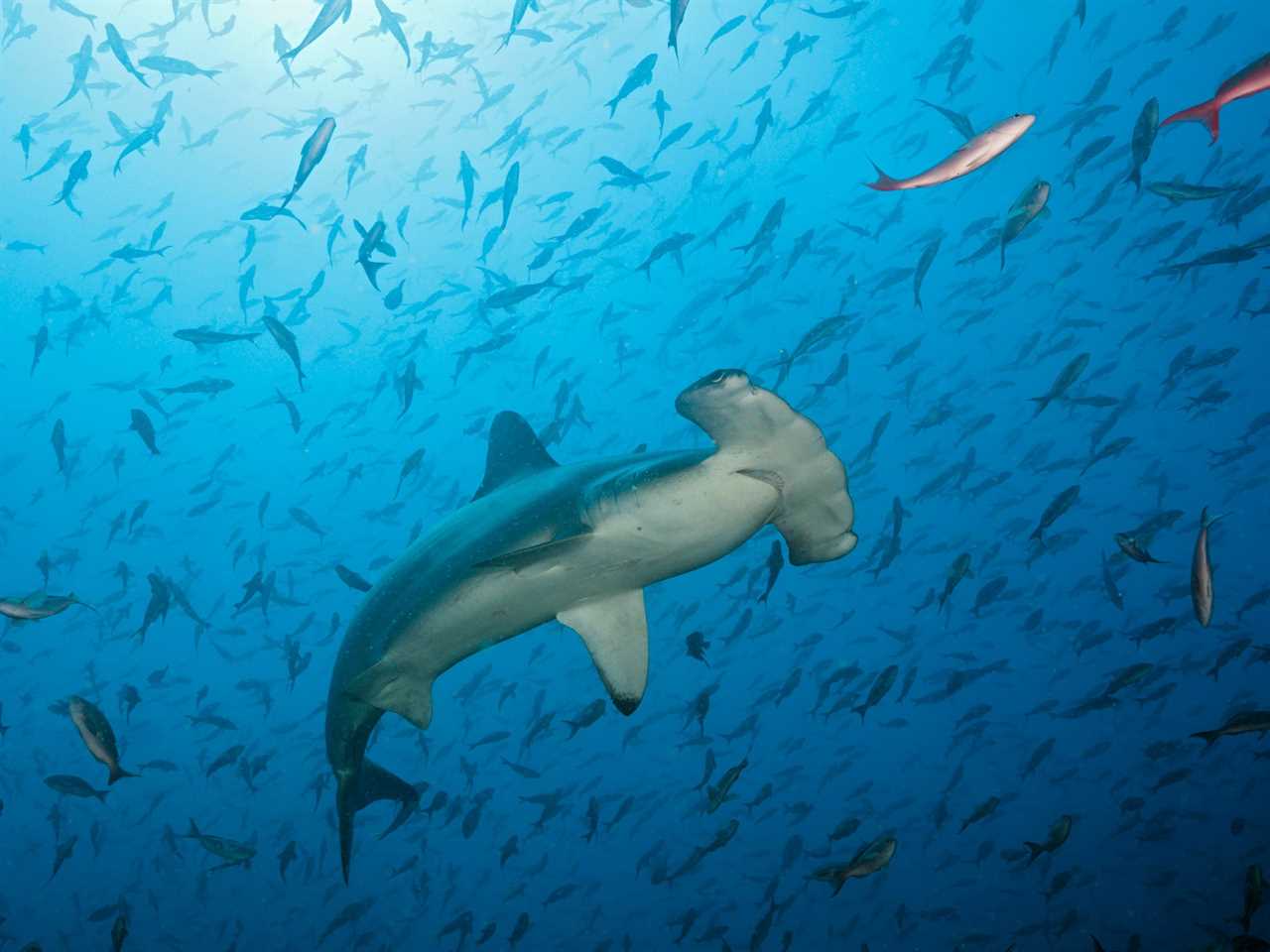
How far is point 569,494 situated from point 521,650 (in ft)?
106

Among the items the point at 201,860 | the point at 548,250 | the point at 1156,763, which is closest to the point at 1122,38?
the point at 548,250

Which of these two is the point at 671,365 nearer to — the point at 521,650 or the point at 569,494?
the point at 521,650

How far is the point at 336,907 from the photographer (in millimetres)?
31203

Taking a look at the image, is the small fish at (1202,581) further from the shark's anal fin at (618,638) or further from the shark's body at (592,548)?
the shark's anal fin at (618,638)

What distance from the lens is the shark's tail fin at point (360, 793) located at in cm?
445

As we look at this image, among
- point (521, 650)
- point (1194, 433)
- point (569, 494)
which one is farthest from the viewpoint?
point (1194, 433)

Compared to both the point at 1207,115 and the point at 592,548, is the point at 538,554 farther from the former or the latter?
the point at 1207,115

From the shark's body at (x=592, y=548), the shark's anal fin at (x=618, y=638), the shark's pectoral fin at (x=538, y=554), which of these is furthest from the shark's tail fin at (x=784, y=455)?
the shark's anal fin at (x=618, y=638)

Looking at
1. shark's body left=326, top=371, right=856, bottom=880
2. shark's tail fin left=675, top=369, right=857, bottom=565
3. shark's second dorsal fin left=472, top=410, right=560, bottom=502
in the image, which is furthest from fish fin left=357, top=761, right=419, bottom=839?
shark's tail fin left=675, top=369, right=857, bottom=565

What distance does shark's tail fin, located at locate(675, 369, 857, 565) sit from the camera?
2.50 metres

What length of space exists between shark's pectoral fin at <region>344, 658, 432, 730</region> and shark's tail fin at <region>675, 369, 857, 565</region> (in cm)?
223

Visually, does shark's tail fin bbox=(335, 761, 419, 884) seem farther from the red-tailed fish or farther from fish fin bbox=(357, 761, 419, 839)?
the red-tailed fish

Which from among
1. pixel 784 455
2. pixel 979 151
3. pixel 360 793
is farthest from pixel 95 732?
pixel 979 151

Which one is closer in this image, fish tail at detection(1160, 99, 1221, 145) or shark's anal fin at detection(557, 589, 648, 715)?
fish tail at detection(1160, 99, 1221, 145)
